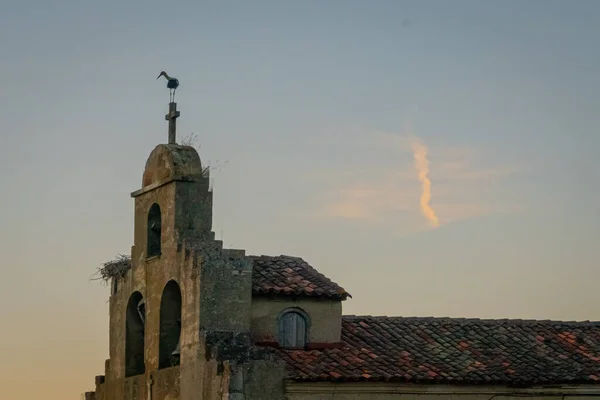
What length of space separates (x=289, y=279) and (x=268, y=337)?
4.68 feet

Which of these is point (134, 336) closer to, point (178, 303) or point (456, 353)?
point (178, 303)

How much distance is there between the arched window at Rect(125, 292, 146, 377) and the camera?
36594 mm

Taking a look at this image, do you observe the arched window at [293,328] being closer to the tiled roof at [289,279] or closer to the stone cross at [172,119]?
the tiled roof at [289,279]

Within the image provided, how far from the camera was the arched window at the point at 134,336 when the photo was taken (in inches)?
1441

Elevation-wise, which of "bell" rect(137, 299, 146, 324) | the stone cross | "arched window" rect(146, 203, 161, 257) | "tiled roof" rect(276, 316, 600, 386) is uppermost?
the stone cross

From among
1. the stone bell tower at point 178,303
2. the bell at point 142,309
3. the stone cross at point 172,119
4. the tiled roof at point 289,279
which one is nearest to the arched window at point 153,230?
the stone bell tower at point 178,303

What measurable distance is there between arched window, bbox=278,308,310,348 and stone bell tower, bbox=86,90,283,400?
1103 millimetres

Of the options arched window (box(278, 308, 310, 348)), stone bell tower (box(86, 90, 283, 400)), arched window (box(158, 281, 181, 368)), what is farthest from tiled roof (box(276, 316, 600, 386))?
arched window (box(158, 281, 181, 368))

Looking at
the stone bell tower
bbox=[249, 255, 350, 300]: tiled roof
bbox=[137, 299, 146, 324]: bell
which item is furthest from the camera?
bbox=[137, 299, 146, 324]: bell

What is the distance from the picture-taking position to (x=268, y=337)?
109 feet

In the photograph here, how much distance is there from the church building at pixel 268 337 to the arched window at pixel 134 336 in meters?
0.02

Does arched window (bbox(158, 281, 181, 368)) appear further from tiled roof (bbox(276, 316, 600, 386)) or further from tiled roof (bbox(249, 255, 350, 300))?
tiled roof (bbox(276, 316, 600, 386))

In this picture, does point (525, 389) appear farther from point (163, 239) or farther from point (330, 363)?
point (163, 239)

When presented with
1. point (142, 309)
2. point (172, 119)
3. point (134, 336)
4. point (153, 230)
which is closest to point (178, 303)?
point (153, 230)
